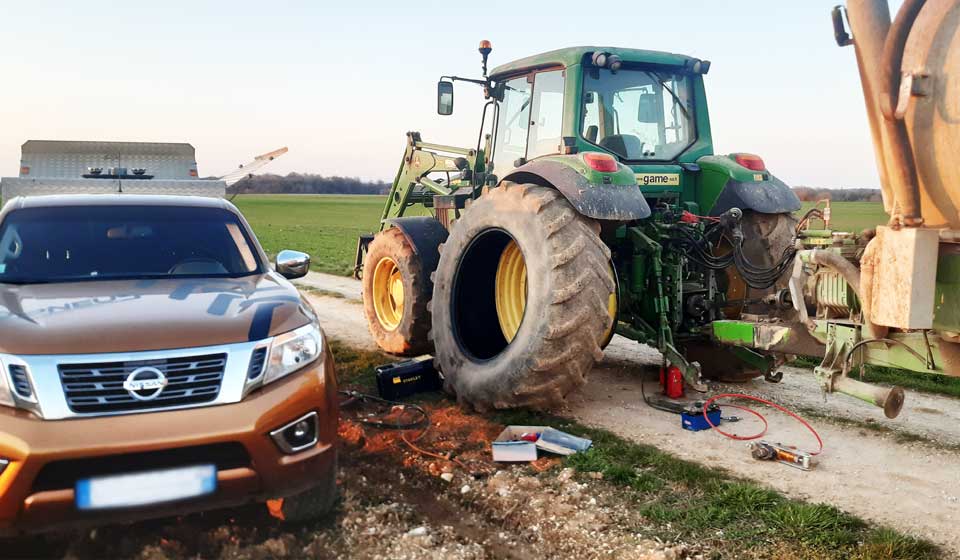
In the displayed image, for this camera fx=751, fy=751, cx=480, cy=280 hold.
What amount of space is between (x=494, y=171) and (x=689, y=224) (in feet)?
6.85

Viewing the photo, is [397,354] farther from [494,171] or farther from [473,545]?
[473,545]

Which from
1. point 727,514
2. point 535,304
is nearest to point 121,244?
point 535,304

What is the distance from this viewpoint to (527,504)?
4082mm

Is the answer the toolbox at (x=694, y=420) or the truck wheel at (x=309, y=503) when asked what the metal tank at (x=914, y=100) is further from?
the truck wheel at (x=309, y=503)

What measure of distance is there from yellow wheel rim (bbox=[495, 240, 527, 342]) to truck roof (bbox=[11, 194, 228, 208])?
2.45m

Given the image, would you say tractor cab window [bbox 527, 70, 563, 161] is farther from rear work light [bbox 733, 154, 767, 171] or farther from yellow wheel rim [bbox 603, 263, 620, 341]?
rear work light [bbox 733, 154, 767, 171]

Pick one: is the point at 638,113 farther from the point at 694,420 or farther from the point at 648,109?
the point at 694,420

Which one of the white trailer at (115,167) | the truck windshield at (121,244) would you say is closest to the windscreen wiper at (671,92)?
the truck windshield at (121,244)

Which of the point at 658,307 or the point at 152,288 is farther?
the point at 658,307

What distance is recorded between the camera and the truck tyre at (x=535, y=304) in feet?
17.1

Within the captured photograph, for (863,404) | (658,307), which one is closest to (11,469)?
(658,307)

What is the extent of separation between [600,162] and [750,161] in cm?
207

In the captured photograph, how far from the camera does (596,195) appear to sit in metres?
5.45

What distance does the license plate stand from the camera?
3.04 metres
